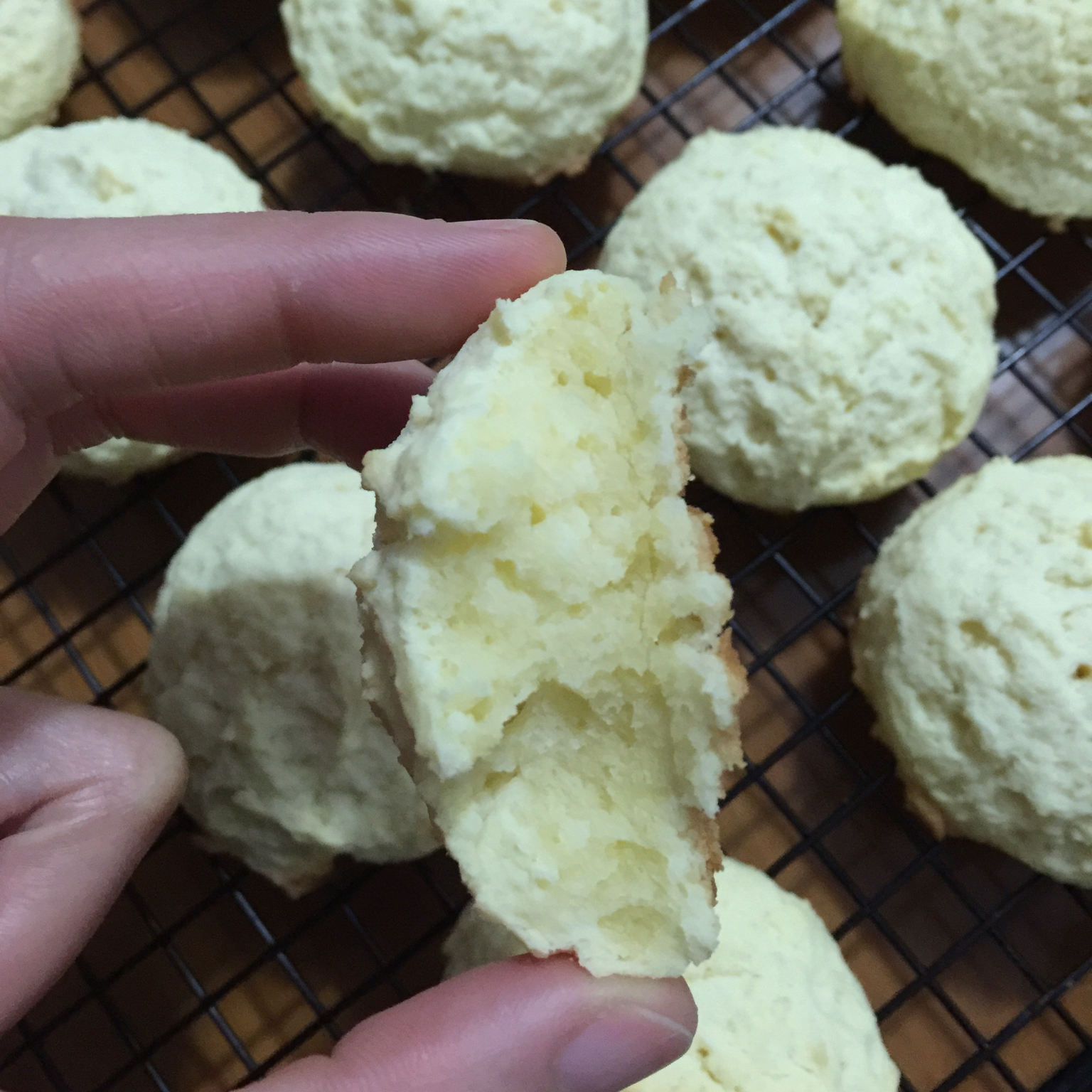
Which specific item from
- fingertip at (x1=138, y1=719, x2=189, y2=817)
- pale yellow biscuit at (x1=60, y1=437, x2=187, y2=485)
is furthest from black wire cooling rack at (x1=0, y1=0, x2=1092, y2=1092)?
fingertip at (x1=138, y1=719, x2=189, y2=817)

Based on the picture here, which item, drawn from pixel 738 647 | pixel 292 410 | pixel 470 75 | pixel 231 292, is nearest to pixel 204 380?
pixel 231 292

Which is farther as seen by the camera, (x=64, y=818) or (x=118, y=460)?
(x=118, y=460)

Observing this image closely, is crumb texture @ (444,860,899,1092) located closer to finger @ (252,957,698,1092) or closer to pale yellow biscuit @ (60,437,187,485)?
finger @ (252,957,698,1092)

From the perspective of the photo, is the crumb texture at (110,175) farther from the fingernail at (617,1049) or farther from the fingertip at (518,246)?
the fingernail at (617,1049)

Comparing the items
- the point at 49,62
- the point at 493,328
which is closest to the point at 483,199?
the point at 49,62

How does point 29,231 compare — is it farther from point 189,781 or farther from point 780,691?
point 780,691

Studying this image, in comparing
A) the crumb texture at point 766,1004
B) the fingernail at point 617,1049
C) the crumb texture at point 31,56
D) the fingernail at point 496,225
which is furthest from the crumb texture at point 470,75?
the fingernail at point 617,1049

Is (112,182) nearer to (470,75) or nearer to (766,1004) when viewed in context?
(470,75)
